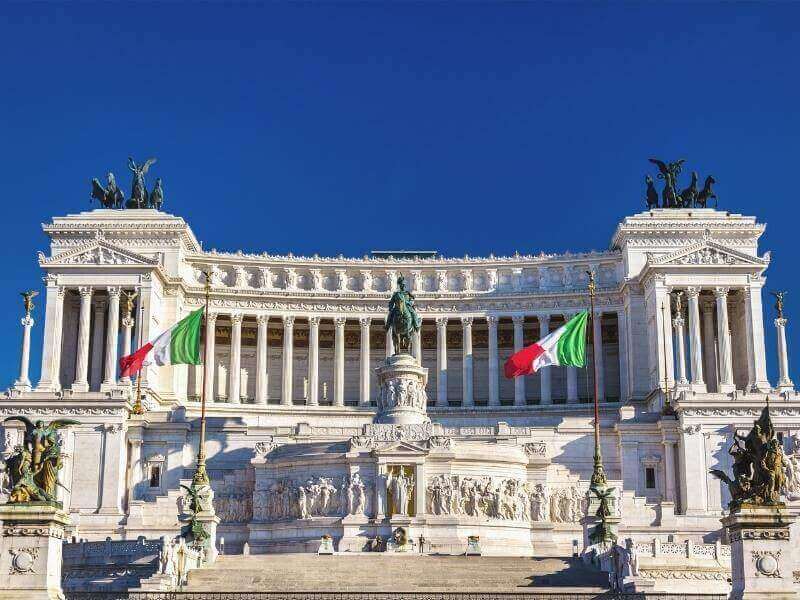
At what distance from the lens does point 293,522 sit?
70875 mm

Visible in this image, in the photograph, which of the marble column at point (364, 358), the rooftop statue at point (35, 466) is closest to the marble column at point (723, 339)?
the marble column at point (364, 358)

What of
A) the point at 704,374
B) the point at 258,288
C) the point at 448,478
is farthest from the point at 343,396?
the point at 448,478

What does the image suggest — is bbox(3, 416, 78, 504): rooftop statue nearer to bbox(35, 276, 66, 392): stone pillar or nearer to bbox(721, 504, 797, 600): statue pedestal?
bbox(721, 504, 797, 600): statue pedestal

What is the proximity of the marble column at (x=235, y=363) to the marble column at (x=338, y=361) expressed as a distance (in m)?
7.78

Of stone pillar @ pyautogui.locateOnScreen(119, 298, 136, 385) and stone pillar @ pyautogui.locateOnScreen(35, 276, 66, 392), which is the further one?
stone pillar @ pyautogui.locateOnScreen(35, 276, 66, 392)

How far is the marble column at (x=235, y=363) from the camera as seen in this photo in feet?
332

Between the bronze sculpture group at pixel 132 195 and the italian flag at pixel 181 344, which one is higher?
the bronze sculpture group at pixel 132 195

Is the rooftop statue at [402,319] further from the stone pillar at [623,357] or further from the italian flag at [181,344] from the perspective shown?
the stone pillar at [623,357]

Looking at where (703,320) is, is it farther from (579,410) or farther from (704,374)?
(579,410)

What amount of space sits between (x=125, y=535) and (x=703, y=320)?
163ft

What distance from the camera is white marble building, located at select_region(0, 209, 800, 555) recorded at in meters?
70.6

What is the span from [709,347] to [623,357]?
22.4 feet

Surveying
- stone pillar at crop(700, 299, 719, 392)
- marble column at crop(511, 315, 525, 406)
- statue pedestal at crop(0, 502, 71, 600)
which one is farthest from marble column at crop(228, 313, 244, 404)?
statue pedestal at crop(0, 502, 71, 600)

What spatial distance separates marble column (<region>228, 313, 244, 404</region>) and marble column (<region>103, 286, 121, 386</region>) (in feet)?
32.7
